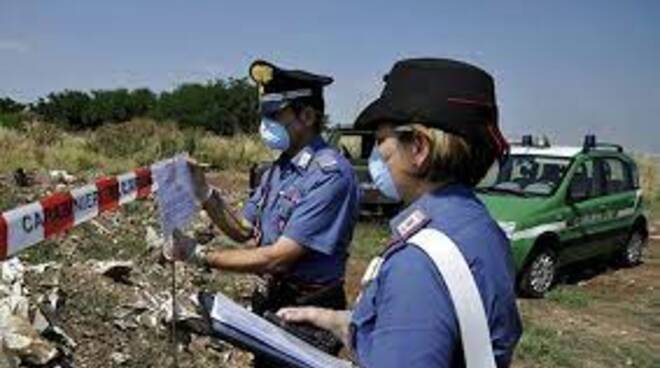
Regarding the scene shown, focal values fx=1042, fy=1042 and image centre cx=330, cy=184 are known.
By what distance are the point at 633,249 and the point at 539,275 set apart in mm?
4027

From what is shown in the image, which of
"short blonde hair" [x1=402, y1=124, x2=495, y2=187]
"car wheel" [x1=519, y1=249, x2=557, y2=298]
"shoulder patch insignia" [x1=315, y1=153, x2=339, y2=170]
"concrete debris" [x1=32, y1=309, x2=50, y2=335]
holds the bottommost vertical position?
"car wheel" [x1=519, y1=249, x2=557, y2=298]

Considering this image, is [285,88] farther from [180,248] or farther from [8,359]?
[8,359]

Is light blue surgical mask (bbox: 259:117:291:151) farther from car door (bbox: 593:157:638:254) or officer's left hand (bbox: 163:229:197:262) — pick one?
car door (bbox: 593:157:638:254)

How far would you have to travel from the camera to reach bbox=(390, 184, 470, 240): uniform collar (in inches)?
86.1

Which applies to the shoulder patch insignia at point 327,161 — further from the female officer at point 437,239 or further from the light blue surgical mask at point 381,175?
the female officer at point 437,239

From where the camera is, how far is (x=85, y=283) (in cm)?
735

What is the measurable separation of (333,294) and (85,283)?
3439 millimetres

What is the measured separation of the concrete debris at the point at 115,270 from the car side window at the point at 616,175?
25.7 feet

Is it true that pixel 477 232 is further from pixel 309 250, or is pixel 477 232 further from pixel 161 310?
pixel 161 310

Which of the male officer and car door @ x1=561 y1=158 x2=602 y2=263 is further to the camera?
car door @ x1=561 y1=158 x2=602 y2=263

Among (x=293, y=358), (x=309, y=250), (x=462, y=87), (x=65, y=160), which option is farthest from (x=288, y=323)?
(x=65, y=160)

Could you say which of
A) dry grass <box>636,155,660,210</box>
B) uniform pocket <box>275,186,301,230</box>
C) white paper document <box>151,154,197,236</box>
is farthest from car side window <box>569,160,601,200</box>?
dry grass <box>636,155,660,210</box>

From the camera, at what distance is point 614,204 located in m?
14.0

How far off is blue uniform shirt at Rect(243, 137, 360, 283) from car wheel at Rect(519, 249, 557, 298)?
7.85 meters
